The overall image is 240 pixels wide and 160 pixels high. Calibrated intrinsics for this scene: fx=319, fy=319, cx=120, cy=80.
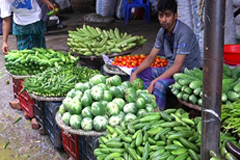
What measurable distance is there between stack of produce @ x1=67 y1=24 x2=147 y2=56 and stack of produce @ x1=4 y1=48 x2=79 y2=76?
34.1 inches

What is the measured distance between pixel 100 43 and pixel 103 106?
10.3 feet

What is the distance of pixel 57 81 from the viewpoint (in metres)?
3.94

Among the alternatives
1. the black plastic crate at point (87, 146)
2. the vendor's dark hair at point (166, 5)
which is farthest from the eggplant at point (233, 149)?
the vendor's dark hair at point (166, 5)

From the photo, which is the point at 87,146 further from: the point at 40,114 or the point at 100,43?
the point at 100,43

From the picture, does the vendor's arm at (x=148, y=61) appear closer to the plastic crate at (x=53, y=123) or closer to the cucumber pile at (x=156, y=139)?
the plastic crate at (x=53, y=123)

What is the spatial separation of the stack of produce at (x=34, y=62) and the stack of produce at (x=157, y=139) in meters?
2.40

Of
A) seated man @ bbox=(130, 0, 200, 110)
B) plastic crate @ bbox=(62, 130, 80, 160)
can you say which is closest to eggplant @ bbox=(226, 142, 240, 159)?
plastic crate @ bbox=(62, 130, 80, 160)

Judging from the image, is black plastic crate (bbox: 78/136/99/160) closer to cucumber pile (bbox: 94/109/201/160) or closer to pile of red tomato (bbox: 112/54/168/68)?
cucumber pile (bbox: 94/109/201/160)

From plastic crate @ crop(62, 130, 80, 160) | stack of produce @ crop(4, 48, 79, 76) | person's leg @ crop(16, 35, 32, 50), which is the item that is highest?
person's leg @ crop(16, 35, 32, 50)

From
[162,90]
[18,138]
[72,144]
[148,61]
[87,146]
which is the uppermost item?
[148,61]

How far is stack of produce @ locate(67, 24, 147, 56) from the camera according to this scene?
18.7 ft

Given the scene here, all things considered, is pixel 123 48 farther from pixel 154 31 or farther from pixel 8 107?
pixel 154 31

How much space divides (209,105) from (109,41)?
4.45 metres

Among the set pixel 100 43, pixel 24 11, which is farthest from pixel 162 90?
pixel 24 11
